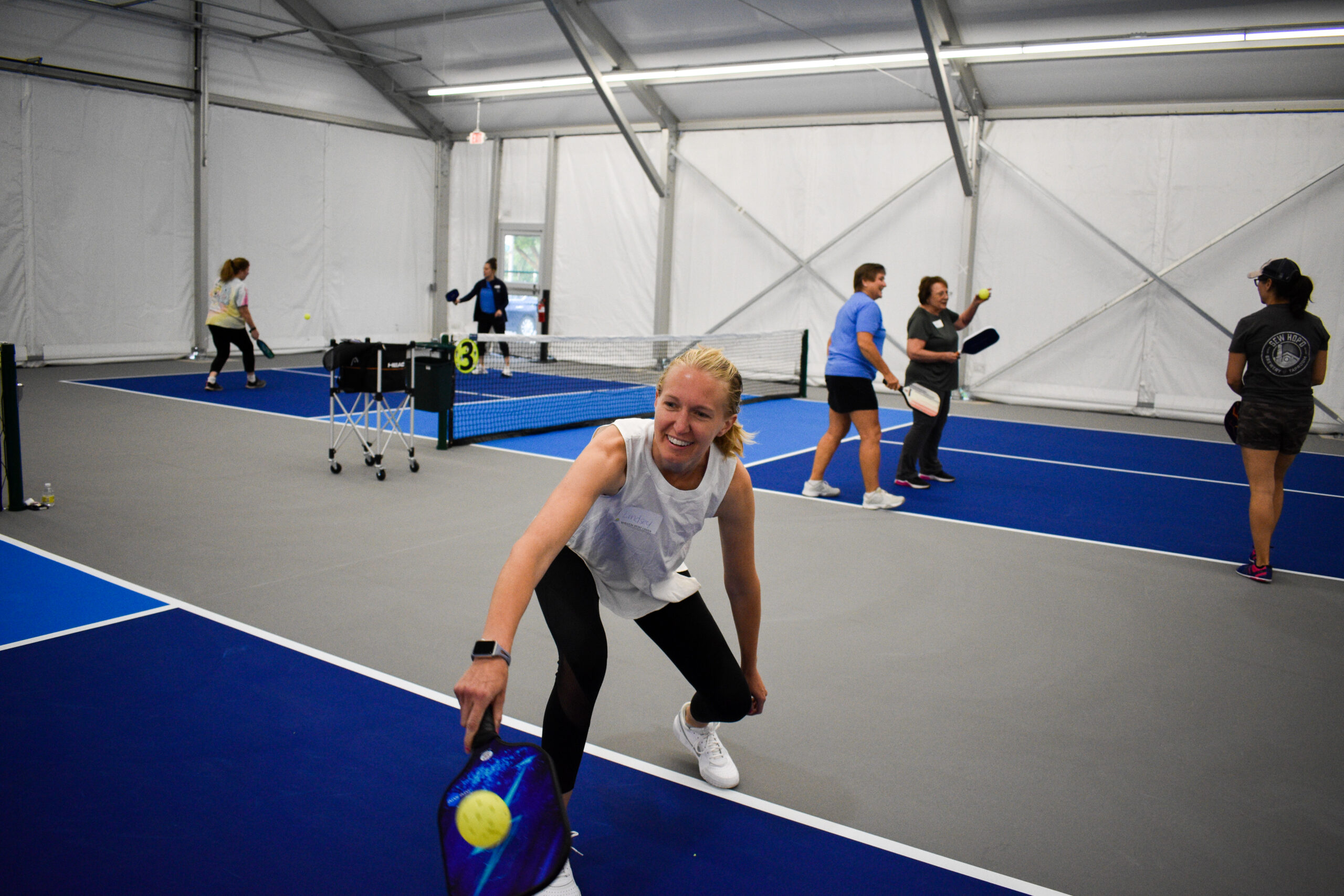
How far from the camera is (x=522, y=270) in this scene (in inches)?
736

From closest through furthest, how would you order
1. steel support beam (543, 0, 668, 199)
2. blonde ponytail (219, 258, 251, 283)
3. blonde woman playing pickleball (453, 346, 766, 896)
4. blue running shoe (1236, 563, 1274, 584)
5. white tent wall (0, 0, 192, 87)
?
1. blonde woman playing pickleball (453, 346, 766, 896)
2. blue running shoe (1236, 563, 1274, 584)
3. blonde ponytail (219, 258, 251, 283)
4. white tent wall (0, 0, 192, 87)
5. steel support beam (543, 0, 668, 199)

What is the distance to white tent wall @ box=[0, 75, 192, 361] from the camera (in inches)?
510

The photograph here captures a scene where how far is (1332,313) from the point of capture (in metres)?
11.8

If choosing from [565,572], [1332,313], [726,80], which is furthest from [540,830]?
[726,80]

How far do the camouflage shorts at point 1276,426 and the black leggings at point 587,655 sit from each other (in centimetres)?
408

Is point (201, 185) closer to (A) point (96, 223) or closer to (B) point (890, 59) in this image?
(A) point (96, 223)

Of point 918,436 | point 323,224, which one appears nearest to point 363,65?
point 323,224

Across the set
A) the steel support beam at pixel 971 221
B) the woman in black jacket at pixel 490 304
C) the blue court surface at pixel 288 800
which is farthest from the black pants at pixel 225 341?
the steel support beam at pixel 971 221

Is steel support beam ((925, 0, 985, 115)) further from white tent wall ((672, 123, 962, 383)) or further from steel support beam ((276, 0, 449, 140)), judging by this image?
steel support beam ((276, 0, 449, 140))

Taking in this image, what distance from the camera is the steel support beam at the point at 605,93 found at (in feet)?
42.1

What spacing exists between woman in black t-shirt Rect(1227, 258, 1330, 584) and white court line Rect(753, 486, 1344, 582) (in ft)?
1.24

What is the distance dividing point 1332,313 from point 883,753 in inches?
455

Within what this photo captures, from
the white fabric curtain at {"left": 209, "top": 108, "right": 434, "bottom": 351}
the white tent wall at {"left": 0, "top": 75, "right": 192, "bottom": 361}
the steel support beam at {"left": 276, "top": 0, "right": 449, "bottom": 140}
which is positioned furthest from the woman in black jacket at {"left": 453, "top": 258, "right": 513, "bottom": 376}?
the white tent wall at {"left": 0, "top": 75, "right": 192, "bottom": 361}

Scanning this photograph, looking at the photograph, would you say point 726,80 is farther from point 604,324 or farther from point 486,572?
point 486,572
